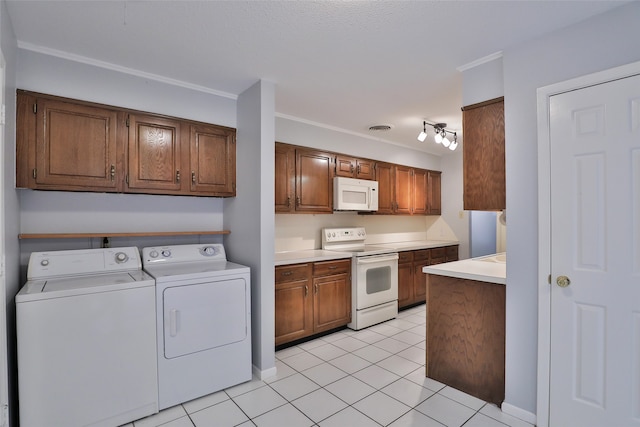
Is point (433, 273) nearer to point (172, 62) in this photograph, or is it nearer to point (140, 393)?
point (140, 393)

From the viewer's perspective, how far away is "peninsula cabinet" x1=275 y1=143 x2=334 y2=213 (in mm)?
3479

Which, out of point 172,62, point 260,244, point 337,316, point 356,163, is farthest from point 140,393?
point 356,163

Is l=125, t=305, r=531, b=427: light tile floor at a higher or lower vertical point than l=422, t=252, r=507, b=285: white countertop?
lower

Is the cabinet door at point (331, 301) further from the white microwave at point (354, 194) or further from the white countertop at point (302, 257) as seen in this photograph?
the white microwave at point (354, 194)

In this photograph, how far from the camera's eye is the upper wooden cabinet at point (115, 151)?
7.09ft

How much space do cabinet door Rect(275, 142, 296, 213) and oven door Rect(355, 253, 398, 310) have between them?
41.0 inches

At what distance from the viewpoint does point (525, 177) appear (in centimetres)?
205

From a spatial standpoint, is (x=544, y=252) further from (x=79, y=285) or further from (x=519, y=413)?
(x=79, y=285)

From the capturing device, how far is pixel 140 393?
6.88ft

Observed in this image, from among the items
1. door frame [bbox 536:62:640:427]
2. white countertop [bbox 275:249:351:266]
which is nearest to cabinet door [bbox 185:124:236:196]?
white countertop [bbox 275:249:351:266]

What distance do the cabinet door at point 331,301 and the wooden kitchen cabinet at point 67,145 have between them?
2092mm

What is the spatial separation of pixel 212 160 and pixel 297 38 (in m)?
1.34

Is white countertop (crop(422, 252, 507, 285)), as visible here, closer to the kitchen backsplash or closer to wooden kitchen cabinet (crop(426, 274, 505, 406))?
wooden kitchen cabinet (crop(426, 274, 505, 406))

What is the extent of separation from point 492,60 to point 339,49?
3.58 feet
